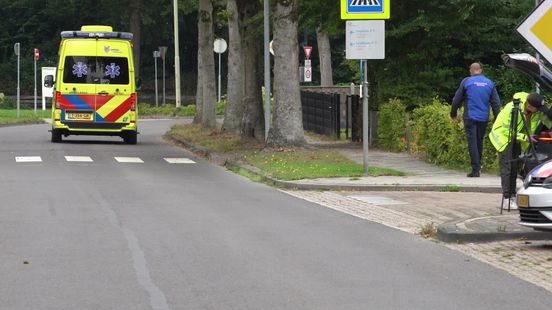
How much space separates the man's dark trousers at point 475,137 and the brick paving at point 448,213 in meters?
1.79

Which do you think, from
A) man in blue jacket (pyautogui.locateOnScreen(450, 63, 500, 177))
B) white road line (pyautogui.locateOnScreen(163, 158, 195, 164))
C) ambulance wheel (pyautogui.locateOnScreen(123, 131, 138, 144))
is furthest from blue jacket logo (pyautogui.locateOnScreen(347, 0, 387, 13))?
ambulance wheel (pyautogui.locateOnScreen(123, 131, 138, 144))

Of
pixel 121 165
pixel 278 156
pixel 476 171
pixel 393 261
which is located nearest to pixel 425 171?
pixel 476 171

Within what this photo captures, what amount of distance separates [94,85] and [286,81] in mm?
8403

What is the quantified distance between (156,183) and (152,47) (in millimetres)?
61218

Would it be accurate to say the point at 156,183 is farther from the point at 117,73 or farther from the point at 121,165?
the point at 117,73

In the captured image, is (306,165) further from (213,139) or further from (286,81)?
(213,139)

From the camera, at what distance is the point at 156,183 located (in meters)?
18.9

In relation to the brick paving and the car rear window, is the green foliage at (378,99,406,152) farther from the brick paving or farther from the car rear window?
the car rear window

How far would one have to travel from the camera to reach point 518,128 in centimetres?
1395

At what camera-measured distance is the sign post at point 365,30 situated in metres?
19.6

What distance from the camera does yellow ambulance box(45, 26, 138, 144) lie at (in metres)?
30.6

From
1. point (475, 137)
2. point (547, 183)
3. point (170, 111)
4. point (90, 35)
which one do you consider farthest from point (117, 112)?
point (170, 111)

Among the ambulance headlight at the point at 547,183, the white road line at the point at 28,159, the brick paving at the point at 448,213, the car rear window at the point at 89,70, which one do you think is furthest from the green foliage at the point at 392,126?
the ambulance headlight at the point at 547,183

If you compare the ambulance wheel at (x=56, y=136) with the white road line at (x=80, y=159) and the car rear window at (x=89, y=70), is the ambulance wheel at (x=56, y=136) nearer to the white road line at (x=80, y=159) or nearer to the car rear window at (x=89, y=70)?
the car rear window at (x=89, y=70)
